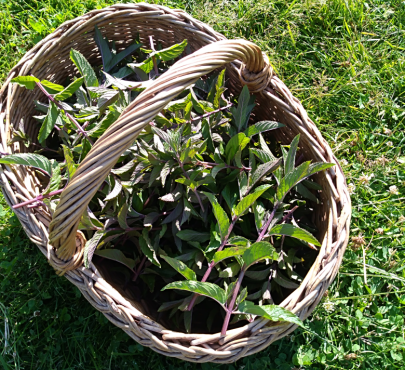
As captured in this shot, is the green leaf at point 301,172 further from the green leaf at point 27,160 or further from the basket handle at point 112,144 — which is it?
the green leaf at point 27,160

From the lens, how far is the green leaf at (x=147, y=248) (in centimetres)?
118

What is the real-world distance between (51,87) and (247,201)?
726 millimetres

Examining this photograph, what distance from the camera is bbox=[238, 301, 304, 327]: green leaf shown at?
1.01m

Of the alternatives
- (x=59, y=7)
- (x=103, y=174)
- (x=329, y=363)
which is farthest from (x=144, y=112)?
(x=59, y=7)

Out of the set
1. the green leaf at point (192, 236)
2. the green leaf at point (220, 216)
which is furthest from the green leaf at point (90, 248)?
the green leaf at point (220, 216)

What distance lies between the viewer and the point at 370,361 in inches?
60.4

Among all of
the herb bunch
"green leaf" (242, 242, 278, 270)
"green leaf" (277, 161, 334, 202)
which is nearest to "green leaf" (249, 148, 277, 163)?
the herb bunch

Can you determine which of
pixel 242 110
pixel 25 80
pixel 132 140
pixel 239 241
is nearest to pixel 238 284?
pixel 239 241

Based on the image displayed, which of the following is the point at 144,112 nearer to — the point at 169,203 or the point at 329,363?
the point at 169,203

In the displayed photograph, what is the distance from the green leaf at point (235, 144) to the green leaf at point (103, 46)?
1.85 feet

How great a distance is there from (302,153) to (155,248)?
618 millimetres

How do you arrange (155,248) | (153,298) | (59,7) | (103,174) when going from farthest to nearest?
(59,7), (153,298), (155,248), (103,174)

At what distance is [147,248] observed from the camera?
3.95ft

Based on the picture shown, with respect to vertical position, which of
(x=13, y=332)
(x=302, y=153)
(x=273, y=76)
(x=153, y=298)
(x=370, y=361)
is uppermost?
(x=273, y=76)
